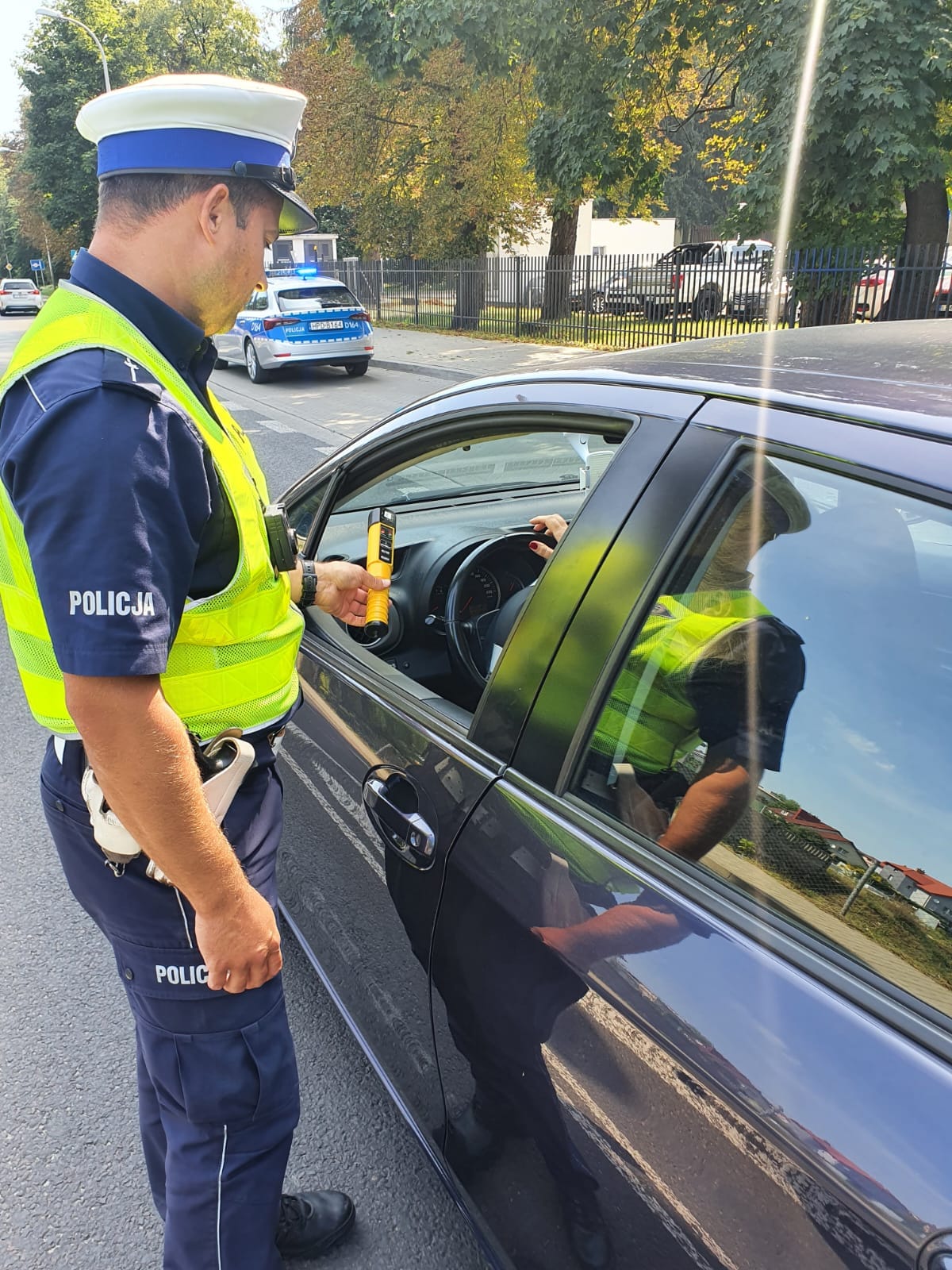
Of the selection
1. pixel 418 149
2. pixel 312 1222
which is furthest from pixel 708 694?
pixel 418 149

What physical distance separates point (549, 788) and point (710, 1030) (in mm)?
420

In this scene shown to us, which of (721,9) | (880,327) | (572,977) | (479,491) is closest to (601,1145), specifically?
(572,977)

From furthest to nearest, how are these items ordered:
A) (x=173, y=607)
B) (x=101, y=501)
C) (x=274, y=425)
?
(x=274, y=425) < (x=173, y=607) < (x=101, y=501)

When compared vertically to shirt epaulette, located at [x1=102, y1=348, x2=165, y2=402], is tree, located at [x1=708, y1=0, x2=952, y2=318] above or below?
above

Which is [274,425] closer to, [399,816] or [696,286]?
[696,286]

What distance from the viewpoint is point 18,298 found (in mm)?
46250

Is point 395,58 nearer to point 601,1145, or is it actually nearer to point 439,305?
point 439,305

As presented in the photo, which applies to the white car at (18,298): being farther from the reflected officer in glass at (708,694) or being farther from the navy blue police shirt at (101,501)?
the reflected officer in glass at (708,694)

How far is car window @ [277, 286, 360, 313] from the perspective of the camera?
15055mm

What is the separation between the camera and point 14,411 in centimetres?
117

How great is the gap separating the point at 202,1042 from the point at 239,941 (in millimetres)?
214

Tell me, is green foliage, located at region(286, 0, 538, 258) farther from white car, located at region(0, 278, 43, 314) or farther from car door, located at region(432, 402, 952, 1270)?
white car, located at region(0, 278, 43, 314)

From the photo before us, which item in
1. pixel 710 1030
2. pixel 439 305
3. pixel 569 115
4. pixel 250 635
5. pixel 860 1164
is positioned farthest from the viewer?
pixel 439 305

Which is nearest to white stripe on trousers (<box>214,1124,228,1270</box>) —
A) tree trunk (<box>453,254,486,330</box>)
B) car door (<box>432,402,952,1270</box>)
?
car door (<box>432,402,952,1270</box>)
